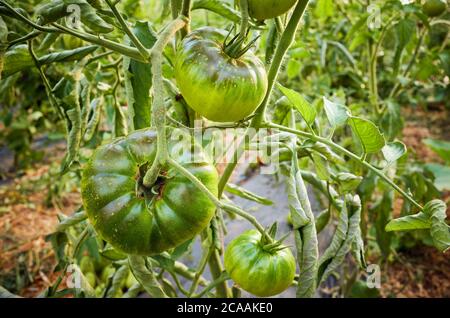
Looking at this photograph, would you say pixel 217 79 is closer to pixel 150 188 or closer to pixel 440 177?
pixel 150 188

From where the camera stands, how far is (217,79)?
42 centimetres

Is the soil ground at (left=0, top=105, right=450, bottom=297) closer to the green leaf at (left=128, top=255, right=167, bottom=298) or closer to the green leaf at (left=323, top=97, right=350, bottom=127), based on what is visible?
the green leaf at (left=128, top=255, right=167, bottom=298)

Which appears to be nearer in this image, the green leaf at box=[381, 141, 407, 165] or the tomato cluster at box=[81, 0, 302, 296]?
the tomato cluster at box=[81, 0, 302, 296]

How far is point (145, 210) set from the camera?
43 centimetres

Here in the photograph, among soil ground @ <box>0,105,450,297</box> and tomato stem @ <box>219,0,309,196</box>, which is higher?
tomato stem @ <box>219,0,309,196</box>

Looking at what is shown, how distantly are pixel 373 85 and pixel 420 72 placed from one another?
7.5 inches

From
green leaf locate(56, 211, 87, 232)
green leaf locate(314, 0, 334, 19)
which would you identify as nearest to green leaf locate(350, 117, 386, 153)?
green leaf locate(56, 211, 87, 232)

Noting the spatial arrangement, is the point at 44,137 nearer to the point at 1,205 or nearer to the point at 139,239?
the point at 1,205

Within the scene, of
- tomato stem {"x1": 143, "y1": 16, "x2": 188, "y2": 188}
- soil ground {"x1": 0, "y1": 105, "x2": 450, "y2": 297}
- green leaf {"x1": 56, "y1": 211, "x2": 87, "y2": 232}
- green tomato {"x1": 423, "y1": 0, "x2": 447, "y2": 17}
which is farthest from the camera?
soil ground {"x1": 0, "y1": 105, "x2": 450, "y2": 297}

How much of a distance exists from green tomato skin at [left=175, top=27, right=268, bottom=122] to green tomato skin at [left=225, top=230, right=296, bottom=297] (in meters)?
0.23

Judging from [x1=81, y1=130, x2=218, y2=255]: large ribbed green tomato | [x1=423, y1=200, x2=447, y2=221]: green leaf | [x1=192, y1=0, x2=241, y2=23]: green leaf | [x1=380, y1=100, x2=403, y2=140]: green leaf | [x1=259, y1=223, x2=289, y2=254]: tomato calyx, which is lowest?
[x1=380, y1=100, x2=403, y2=140]: green leaf

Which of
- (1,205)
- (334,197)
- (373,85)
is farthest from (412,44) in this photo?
(1,205)

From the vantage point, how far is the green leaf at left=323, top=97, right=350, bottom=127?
599mm

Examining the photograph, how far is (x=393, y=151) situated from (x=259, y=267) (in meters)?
0.29
